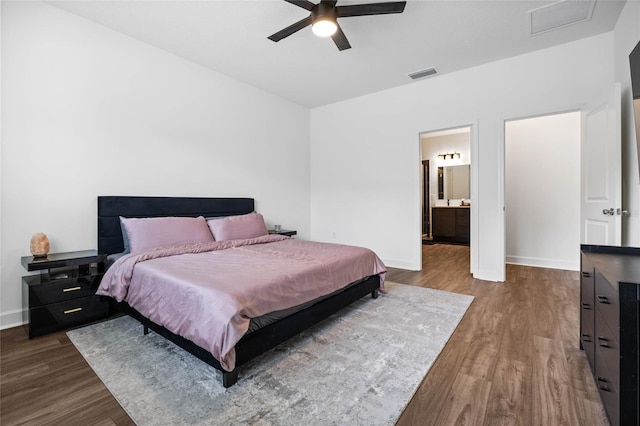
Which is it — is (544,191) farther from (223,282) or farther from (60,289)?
(60,289)

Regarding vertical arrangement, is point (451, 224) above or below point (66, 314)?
above

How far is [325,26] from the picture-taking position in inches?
99.6

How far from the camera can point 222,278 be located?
1974 mm

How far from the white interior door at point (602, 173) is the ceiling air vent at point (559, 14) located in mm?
855

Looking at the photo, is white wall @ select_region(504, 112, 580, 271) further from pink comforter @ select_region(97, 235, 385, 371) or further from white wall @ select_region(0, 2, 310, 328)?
white wall @ select_region(0, 2, 310, 328)

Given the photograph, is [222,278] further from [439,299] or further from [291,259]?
[439,299]

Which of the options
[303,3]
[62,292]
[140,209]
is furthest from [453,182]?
[62,292]

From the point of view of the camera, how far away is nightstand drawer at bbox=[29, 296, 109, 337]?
2.34 m

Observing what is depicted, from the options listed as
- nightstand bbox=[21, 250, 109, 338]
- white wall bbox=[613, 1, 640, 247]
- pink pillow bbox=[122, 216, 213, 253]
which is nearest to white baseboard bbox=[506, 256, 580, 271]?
white wall bbox=[613, 1, 640, 247]

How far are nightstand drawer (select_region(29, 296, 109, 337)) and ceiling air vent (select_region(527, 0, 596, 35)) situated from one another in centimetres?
494

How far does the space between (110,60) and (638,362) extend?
14.9ft

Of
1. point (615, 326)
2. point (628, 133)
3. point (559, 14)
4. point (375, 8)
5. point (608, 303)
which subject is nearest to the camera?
point (615, 326)

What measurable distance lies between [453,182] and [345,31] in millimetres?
5453

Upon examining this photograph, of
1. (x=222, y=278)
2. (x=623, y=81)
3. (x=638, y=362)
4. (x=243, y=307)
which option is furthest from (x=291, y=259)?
(x=623, y=81)
